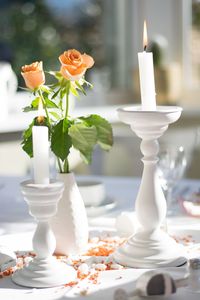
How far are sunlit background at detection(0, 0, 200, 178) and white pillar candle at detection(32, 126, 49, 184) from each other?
6.22ft

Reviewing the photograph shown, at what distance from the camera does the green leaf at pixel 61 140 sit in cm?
109

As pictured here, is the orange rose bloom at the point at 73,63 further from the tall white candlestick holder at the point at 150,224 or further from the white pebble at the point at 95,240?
the white pebble at the point at 95,240

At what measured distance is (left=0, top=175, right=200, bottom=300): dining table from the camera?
970 mm

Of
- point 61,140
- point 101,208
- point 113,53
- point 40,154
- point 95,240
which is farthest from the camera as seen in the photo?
point 113,53

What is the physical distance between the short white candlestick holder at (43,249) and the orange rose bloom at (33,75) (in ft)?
0.60

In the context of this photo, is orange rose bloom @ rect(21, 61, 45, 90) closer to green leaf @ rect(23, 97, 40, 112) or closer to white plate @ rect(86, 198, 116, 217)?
green leaf @ rect(23, 97, 40, 112)

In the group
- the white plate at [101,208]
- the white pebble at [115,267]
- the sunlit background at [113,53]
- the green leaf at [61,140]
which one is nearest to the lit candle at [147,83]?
Result: the green leaf at [61,140]

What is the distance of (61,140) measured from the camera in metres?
1.10

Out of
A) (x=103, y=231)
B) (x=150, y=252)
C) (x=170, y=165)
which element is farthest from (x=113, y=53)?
(x=150, y=252)

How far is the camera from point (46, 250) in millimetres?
1015

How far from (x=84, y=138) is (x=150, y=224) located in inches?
7.6

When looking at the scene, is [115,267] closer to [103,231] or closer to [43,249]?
[43,249]

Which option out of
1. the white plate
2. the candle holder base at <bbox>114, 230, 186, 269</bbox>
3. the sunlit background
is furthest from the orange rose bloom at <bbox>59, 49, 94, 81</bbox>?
the sunlit background

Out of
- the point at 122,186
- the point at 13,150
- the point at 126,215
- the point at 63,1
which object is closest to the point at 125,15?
the point at 63,1
